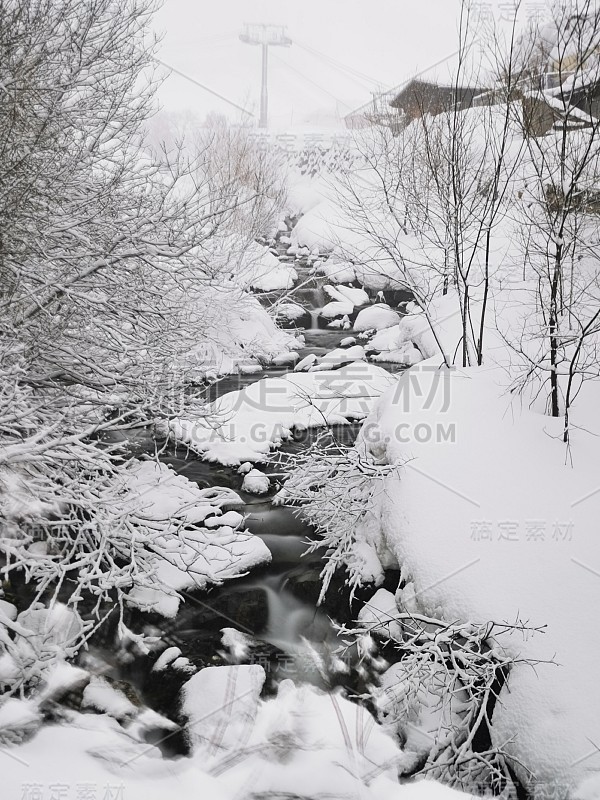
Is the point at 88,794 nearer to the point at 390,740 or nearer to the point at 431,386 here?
the point at 390,740

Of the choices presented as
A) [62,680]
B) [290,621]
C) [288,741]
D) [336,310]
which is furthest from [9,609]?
[336,310]

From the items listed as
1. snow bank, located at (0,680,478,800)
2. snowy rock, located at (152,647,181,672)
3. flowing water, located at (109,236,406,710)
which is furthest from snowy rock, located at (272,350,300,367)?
snow bank, located at (0,680,478,800)

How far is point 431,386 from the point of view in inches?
249

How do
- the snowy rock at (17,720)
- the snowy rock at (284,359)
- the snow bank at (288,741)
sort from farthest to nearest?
the snowy rock at (284,359)
the snow bank at (288,741)
the snowy rock at (17,720)

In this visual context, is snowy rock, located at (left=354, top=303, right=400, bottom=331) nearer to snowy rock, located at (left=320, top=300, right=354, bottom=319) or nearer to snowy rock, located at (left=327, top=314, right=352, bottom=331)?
snowy rock, located at (left=327, top=314, right=352, bottom=331)

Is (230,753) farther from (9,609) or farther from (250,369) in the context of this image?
(250,369)

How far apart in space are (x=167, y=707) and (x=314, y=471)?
264 cm

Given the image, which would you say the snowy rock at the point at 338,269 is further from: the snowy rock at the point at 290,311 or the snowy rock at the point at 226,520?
the snowy rock at the point at 226,520

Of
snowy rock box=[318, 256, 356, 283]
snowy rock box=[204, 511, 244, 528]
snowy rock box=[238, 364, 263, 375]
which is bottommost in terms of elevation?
snowy rock box=[204, 511, 244, 528]

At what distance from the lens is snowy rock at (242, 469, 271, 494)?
23.1 feet

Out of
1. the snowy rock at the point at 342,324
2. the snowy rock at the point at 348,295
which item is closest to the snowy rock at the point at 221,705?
the snowy rock at the point at 342,324

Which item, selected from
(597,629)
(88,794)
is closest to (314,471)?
(597,629)

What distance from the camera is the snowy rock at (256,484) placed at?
7.03 metres

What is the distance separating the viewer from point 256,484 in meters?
7.04
